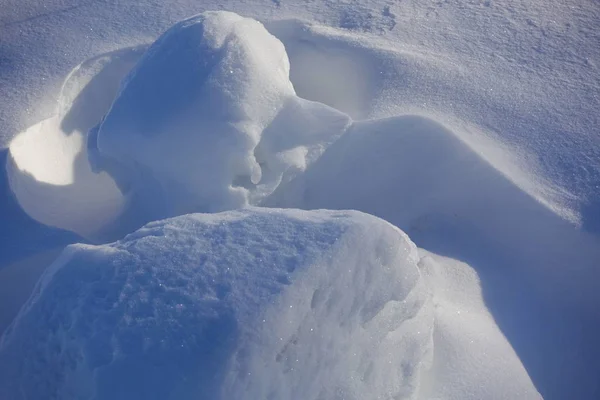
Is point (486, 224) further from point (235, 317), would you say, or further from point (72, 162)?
point (72, 162)

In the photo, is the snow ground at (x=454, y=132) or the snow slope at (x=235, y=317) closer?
the snow slope at (x=235, y=317)

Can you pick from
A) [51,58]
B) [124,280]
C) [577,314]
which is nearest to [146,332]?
[124,280]

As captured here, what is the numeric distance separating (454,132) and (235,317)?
1.05 m

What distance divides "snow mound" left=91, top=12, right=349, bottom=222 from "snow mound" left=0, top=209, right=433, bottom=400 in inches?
12.7

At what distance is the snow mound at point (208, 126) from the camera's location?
167 cm

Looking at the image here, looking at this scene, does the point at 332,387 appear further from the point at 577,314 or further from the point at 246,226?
the point at 577,314

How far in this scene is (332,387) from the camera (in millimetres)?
1188

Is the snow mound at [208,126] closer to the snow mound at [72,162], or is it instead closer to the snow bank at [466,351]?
the snow mound at [72,162]

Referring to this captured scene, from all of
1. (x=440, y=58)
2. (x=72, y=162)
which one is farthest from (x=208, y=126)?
(x=440, y=58)

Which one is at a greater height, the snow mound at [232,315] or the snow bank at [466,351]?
the snow mound at [232,315]

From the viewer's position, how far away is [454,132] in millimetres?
1884

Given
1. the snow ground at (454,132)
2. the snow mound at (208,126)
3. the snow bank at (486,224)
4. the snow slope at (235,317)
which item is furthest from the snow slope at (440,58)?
the snow slope at (235,317)

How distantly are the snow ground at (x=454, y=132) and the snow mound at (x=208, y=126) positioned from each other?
0.27 feet

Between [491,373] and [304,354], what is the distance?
0.49 metres
